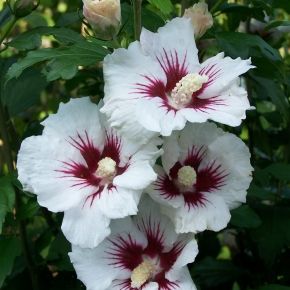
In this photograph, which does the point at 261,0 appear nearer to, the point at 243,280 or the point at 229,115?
the point at 229,115

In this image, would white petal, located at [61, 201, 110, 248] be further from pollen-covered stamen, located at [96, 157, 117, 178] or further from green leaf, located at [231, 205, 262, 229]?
green leaf, located at [231, 205, 262, 229]

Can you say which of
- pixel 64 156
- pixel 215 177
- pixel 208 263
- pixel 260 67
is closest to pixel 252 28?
pixel 260 67

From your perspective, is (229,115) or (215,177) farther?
(215,177)

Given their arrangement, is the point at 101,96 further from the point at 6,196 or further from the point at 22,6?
the point at 6,196

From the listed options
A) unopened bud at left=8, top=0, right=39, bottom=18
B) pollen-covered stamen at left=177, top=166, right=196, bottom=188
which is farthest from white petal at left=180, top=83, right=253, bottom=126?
unopened bud at left=8, top=0, right=39, bottom=18

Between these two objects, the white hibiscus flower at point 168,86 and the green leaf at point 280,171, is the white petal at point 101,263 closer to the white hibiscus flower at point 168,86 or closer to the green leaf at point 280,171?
the white hibiscus flower at point 168,86

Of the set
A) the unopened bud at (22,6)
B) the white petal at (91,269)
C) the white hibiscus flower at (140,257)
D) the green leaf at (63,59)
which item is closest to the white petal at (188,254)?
the white hibiscus flower at (140,257)
